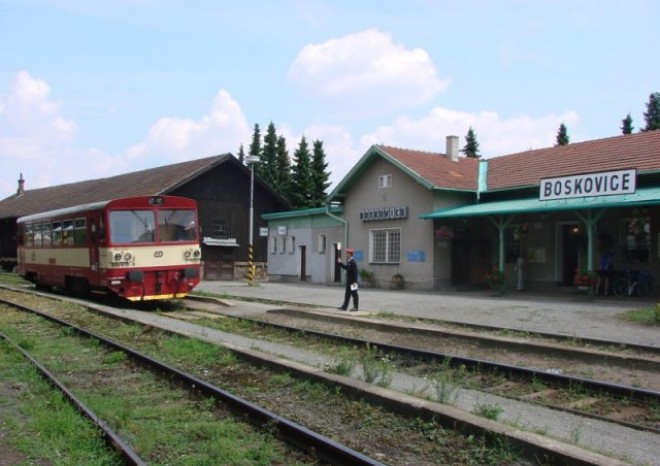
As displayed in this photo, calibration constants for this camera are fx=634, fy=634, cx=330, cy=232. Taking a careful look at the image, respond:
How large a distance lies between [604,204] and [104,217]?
1401 cm

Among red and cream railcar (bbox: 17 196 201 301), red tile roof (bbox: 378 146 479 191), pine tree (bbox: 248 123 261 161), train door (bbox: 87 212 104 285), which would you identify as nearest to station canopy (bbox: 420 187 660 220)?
red tile roof (bbox: 378 146 479 191)

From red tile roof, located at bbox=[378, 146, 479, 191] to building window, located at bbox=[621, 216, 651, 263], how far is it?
6.34 metres

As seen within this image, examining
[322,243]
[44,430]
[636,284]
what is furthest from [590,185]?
[44,430]

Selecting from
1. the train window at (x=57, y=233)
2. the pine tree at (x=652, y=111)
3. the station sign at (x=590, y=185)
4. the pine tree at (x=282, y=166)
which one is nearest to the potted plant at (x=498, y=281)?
the station sign at (x=590, y=185)

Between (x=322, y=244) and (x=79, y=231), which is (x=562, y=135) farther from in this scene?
(x=79, y=231)

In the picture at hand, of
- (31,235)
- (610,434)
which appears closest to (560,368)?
(610,434)

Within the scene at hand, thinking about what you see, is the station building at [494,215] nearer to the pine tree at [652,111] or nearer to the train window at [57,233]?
the train window at [57,233]

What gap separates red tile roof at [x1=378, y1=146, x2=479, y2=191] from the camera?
82.8 feet

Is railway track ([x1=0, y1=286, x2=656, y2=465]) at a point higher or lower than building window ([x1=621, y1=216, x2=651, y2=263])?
lower

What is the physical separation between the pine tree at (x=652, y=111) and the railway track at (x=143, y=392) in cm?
5618

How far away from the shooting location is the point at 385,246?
1070 inches

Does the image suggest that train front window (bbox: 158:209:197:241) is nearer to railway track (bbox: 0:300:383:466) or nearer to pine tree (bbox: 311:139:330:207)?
railway track (bbox: 0:300:383:466)

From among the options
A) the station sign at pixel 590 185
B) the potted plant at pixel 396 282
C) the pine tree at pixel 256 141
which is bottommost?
the potted plant at pixel 396 282

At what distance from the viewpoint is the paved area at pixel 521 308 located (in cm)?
1300
